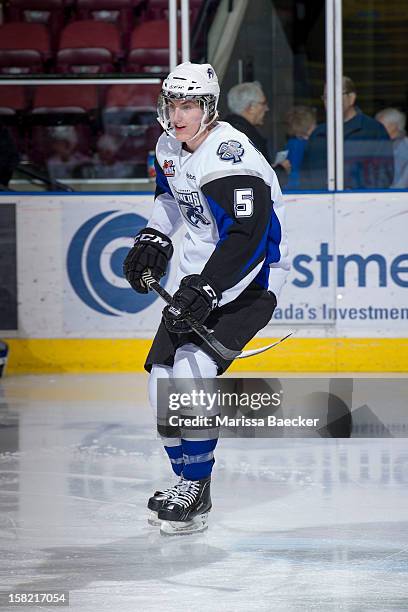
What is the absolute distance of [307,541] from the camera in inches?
127

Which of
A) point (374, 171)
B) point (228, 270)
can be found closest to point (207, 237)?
point (228, 270)

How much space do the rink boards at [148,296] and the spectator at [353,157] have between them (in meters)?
0.12

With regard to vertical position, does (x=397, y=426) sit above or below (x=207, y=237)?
below

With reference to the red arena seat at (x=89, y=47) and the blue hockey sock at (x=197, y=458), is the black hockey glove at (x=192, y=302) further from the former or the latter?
the red arena seat at (x=89, y=47)

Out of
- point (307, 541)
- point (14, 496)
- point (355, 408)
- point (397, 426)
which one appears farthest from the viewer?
point (355, 408)

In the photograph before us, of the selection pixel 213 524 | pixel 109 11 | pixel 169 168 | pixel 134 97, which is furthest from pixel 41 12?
pixel 213 524

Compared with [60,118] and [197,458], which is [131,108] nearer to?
[60,118]

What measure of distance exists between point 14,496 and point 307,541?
1.05 m

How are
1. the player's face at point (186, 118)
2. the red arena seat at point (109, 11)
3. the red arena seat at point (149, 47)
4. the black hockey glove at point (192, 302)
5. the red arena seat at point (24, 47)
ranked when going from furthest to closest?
1. the red arena seat at point (109, 11)
2. the red arena seat at point (149, 47)
3. the red arena seat at point (24, 47)
4. the player's face at point (186, 118)
5. the black hockey glove at point (192, 302)

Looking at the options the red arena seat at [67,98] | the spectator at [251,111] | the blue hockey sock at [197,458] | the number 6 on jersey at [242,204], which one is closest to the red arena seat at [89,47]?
the red arena seat at [67,98]

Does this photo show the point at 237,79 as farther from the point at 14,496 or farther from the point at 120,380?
the point at 14,496

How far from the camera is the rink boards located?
6.62 m

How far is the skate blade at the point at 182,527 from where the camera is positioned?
3.29 m

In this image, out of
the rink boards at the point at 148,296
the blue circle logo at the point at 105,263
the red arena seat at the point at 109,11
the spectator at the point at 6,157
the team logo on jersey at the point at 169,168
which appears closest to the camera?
the team logo on jersey at the point at 169,168
